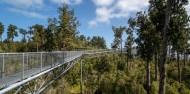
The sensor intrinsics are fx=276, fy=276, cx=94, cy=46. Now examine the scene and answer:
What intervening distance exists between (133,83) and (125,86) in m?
1.08

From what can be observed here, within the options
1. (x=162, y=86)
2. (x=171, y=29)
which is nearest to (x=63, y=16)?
(x=171, y=29)

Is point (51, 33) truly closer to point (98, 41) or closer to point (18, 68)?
point (18, 68)

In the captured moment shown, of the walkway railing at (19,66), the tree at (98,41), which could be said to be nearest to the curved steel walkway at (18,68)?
the walkway railing at (19,66)

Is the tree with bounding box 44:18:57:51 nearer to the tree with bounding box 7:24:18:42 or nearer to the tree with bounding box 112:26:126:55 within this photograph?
the tree with bounding box 112:26:126:55

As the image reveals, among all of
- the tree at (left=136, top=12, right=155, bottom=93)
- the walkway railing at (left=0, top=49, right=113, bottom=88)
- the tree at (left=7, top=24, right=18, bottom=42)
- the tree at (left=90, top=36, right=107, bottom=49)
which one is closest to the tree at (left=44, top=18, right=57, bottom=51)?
the tree at (left=136, top=12, right=155, bottom=93)

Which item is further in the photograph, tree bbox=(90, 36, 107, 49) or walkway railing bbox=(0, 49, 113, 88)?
tree bbox=(90, 36, 107, 49)

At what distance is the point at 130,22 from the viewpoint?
119ft

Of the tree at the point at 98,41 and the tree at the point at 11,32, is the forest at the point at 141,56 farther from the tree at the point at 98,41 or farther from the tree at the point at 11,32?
the tree at the point at 98,41

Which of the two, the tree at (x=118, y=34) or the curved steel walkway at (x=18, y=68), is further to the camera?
the tree at (x=118, y=34)

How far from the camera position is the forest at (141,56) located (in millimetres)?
18750

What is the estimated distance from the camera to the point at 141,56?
3172cm

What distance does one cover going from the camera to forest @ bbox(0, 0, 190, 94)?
61.5 ft

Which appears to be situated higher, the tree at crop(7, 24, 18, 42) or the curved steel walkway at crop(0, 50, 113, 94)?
the tree at crop(7, 24, 18, 42)

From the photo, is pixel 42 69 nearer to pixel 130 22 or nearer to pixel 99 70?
pixel 130 22
